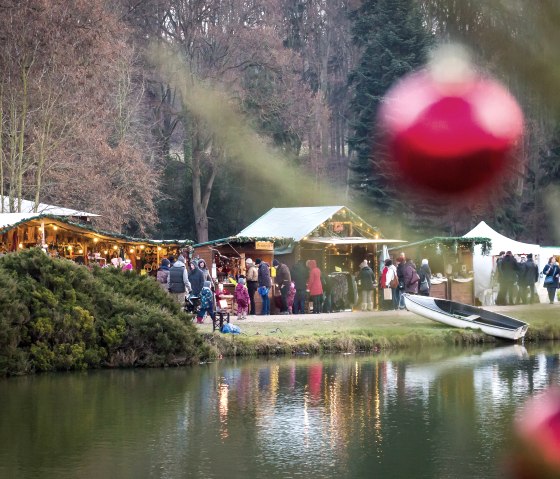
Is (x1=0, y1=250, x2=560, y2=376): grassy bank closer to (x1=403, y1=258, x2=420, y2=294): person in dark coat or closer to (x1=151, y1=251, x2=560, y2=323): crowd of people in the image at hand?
(x1=151, y1=251, x2=560, y2=323): crowd of people

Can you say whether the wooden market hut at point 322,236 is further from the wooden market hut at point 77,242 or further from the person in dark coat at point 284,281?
the wooden market hut at point 77,242

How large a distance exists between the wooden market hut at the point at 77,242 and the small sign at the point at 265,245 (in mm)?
2240

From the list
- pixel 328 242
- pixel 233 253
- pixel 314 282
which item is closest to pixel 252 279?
pixel 314 282

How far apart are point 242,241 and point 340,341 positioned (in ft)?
36.4

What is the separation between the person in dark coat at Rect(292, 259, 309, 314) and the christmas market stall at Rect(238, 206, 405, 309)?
1.72 meters

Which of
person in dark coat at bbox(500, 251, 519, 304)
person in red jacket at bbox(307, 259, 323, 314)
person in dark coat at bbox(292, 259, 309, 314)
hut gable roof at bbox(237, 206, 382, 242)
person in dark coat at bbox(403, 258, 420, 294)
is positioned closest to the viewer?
person in dark coat at bbox(500, 251, 519, 304)

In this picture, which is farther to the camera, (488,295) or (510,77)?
(488,295)

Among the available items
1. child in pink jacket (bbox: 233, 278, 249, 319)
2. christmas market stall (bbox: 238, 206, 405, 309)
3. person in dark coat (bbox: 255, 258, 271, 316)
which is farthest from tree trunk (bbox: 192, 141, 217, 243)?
child in pink jacket (bbox: 233, 278, 249, 319)

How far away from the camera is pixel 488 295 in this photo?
41.5 m

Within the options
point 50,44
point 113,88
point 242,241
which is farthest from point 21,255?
point 113,88

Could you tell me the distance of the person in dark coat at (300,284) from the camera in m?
36.3

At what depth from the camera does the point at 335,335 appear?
1093 inches

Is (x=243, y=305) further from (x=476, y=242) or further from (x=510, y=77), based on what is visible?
(x=510, y=77)

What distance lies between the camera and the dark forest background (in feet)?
8.67
